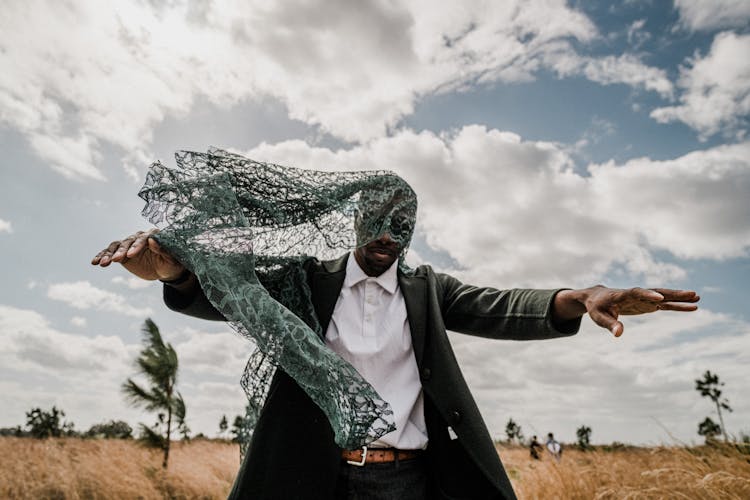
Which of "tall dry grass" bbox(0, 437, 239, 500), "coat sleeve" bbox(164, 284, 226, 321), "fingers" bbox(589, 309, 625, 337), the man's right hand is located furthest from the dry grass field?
the man's right hand

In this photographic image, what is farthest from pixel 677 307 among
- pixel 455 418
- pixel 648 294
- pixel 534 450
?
pixel 534 450

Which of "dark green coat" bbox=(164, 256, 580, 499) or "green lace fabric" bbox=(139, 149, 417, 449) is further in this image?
"dark green coat" bbox=(164, 256, 580, 499)

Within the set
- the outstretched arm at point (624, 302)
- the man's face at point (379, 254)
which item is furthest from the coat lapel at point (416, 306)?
the outstretched arm at point (624, 302)

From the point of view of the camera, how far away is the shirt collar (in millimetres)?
2383

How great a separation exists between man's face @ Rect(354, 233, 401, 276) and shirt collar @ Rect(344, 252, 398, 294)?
3 cm

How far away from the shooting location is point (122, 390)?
1066 cm

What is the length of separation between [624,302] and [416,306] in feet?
2.76

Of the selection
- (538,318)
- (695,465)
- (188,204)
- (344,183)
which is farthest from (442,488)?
(695,465)

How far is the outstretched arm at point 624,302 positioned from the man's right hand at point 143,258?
1604 mm

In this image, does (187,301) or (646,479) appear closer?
(187,301)

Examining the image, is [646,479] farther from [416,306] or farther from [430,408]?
[416,306]

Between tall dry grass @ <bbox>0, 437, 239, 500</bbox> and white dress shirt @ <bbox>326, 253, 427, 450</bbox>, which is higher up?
white dress shirt @ <bbox>326, 253, 427, 450</bbox>

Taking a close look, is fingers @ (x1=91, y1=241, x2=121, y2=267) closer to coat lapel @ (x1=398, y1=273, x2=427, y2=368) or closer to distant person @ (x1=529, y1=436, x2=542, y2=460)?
coat lapel @ (x1=398, y1=273, x2=427, y2=368)

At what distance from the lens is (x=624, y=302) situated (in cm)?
193
